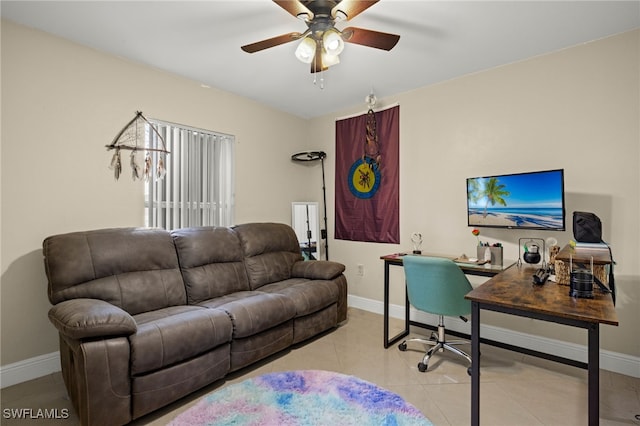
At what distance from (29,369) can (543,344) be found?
4.08m

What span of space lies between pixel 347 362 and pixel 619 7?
316cm

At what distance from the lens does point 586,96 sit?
2541 millimetres

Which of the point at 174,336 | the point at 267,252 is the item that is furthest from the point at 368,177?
the point at 174,336

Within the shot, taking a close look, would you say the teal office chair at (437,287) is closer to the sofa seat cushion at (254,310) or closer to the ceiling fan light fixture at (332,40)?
the sofa seat cushion at (254,310)

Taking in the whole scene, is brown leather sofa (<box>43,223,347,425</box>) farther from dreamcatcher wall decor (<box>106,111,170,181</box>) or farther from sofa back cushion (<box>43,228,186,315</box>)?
dreamcatcher wall decor (<box>106,111,170,181</box>)

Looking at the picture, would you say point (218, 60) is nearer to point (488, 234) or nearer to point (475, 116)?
point (475, 116)

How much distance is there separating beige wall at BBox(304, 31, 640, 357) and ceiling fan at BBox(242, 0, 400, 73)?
1.54 m

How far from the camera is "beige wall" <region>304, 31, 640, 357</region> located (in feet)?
7.84

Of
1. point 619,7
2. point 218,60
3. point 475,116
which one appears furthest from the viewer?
point 475,116

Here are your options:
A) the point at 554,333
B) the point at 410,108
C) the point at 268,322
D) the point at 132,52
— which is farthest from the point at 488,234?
the point at 132,52

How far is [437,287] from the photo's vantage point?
2430mm

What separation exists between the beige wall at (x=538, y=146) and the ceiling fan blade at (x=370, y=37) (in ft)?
5.05

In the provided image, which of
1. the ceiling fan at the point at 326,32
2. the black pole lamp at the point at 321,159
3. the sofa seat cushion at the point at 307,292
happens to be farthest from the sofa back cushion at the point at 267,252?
the ceiling fan at the point at 326,32

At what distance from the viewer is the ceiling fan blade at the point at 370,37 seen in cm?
192
